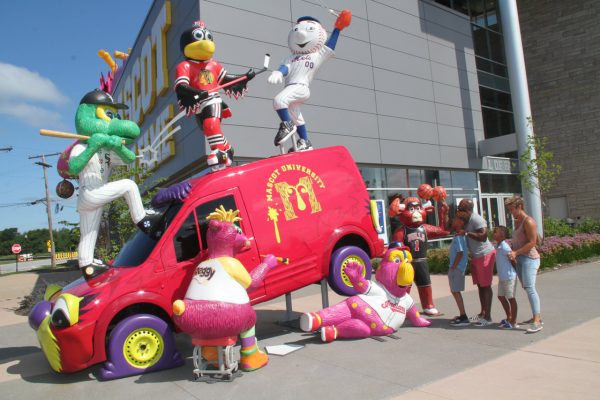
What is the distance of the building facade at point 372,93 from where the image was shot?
552 inches

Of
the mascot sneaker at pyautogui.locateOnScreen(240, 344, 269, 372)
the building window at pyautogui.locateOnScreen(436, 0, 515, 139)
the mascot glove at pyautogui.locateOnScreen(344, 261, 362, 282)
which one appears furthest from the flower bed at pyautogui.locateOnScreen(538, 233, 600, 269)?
the building window at pyautogui.locateOnScreen(436, 0, 515, 139)

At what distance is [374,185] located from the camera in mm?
17500

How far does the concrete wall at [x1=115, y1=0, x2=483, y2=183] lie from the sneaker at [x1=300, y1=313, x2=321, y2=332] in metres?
8.46

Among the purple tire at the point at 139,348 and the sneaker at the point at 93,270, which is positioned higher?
the sneaker at the point at 93,270

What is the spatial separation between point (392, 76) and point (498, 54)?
1045 centimetres

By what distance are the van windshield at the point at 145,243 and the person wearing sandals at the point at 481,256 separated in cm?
391

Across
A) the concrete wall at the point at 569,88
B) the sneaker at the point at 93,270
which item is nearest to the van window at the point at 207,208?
the sneaker at the point at 93,270

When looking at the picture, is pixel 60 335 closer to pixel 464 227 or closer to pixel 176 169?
pixel 464 227

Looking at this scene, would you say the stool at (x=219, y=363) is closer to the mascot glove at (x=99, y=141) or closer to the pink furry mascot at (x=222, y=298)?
the pink furry mascot at (x=222, y=298)

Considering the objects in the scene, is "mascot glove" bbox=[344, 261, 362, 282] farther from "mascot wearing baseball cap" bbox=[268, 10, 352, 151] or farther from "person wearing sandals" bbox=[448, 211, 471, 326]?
"mascot wearing baseball cap" bbox=[268, 10, 352, 151]

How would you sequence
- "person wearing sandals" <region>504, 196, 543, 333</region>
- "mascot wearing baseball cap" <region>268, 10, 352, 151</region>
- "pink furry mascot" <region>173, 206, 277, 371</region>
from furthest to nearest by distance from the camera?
"mascot wearing baseball cap" <region>268, 10, 352, 151</region> < "person wearing sandals" <region>504, 196, 543, 333</region> < "pink furry mascot" <region>173, 206, 277, 371</region>

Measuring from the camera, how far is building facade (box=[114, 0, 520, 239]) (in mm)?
14031

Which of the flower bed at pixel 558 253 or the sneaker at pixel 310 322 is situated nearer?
the sneaker at pixel 310 322

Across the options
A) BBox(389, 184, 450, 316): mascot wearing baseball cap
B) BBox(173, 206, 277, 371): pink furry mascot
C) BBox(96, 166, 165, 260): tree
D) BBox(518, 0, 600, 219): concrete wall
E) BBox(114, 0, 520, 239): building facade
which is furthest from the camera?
BBox(518, 0, 600, 219): concrete wall
